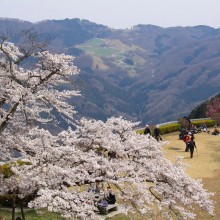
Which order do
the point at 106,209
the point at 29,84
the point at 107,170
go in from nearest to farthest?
the point at 107,170 → the point at 29,84 → the point at 106,209

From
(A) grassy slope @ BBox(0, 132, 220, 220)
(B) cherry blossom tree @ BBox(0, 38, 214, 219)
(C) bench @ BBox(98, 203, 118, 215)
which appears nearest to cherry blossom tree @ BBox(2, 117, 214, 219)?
(B) cherry blossom tree @ BBox(0, 38, 214, 219)

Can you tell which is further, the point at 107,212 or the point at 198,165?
the point at 198,165

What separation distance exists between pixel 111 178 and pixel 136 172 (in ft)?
3.15

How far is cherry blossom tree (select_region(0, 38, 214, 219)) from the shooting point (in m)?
12.6

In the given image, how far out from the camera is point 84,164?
13.1 meters

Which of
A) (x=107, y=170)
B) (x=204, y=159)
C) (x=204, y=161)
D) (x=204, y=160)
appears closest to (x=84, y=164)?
(x=107, y=170)

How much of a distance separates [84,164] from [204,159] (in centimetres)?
2059

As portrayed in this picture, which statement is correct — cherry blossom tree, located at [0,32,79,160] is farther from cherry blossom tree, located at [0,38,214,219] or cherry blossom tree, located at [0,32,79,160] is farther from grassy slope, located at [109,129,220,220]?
grassy slope, located at [109,129,220,220]

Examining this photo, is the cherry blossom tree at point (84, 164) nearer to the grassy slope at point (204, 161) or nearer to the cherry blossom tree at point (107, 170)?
the cherry blossom tree at point (107, 170)

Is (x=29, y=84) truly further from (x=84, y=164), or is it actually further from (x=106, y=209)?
(x=106, y=209)

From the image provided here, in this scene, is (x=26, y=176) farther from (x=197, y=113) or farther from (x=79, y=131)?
(x=197, y=113)

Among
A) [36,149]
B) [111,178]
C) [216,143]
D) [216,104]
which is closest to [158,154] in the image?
[111,178]

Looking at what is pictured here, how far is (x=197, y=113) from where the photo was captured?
196 ft

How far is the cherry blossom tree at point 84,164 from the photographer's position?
12.6 metres
